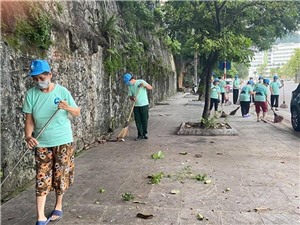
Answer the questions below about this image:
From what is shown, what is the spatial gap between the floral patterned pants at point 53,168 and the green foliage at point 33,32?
1.73 m

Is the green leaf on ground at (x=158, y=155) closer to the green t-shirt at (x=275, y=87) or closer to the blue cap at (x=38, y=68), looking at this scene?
the blue cap at (x=38, y=68)

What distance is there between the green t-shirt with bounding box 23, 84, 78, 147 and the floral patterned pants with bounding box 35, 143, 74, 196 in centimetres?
8

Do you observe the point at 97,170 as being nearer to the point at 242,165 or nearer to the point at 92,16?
the point at 242,165

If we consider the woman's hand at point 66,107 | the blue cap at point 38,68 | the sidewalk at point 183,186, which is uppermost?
the blue cap at point 38,68

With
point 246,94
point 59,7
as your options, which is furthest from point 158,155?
point 246,94

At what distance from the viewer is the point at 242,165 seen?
6.06 meters

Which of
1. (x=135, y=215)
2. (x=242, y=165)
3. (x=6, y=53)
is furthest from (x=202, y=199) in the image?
(x=6, y=53)

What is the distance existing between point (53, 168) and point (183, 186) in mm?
1976

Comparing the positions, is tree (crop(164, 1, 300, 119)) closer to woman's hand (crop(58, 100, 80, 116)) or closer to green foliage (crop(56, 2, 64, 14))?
green foliage (crop(56, 2, 64, 14))

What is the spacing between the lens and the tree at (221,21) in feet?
30.0

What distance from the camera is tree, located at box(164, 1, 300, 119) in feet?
Answer: 30.0

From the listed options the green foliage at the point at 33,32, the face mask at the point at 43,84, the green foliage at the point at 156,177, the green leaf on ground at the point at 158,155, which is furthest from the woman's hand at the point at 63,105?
the green leaf on ground at the point at 158,155

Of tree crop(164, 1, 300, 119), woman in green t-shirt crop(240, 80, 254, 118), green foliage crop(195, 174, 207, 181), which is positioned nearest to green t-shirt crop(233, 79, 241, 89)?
woman in green t-shirt crop(240, 80, 254, 118)

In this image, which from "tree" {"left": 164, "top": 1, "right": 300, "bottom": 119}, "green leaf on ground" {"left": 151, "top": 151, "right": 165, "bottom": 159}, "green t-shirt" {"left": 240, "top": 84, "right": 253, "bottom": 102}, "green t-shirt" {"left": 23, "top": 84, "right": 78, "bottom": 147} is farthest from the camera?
"green t-shirt" {"left": 240, "top": 84, "right": 253, "bottom": 102}
